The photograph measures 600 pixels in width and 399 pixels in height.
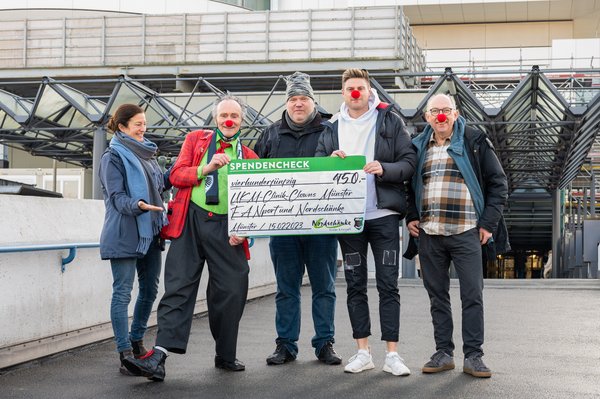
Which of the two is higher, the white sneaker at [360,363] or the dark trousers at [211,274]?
the dark trousers at [211,274]

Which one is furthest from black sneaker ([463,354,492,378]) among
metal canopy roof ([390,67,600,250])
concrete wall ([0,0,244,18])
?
concrete wall ([0,0,244,18])

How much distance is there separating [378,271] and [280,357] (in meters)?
1.00

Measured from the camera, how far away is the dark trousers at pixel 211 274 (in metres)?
6.30

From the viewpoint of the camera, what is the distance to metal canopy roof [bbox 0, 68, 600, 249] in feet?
76.0

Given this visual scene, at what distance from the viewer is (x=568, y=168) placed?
37531 mm

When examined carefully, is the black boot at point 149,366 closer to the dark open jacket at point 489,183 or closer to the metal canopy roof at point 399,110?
the dark open jacket at point 489,183

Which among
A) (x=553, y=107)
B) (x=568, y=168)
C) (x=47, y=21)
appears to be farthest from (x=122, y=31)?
(x=553, y=107)

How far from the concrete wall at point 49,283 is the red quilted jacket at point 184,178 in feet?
3.83

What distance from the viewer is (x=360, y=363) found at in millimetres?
6332

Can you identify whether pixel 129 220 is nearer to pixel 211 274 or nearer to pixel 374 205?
pixel 211 274


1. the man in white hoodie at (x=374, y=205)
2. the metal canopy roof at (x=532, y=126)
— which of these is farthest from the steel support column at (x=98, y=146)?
the man in white hoodie at (x=374, y=205)

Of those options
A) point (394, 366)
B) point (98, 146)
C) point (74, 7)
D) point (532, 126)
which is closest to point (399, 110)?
point (532, 126)

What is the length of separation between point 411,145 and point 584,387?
1.96 metres

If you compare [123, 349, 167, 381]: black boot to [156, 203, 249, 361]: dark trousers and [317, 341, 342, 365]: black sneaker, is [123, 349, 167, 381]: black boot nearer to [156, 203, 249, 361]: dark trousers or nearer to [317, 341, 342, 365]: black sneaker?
[156, 203, 249, 361]: dark trousers
